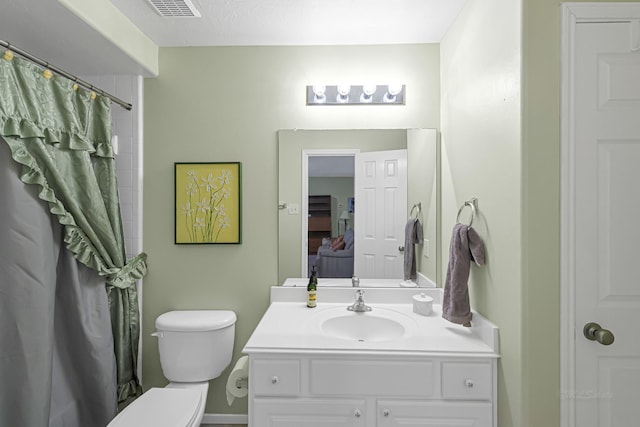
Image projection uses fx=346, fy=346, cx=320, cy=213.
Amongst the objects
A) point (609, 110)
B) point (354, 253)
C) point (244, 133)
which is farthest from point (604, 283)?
point (244, 133)

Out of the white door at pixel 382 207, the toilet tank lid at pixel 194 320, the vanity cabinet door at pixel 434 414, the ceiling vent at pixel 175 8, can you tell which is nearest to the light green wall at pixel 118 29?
the ceiling vent at pixel 175 8

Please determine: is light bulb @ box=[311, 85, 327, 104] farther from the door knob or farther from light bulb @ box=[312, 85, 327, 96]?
the door knob

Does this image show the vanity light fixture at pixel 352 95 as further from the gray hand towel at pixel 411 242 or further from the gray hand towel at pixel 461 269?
the gray hand towel at pixel 461 269

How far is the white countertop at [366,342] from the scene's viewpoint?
1433 mm

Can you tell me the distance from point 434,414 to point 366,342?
382 millimetres

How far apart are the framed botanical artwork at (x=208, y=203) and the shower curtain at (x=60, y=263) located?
33 centimetres

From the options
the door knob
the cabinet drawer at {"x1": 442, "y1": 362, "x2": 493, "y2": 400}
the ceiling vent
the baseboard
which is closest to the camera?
the door knob

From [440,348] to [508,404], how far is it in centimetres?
30

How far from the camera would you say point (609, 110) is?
1.21 m

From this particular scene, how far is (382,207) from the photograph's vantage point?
202cm

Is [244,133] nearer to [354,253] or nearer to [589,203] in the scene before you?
[354,253]

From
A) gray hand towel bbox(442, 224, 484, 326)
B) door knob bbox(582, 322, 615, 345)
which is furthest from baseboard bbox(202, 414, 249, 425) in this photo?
door knob bbox(582, 322, 615, 345)

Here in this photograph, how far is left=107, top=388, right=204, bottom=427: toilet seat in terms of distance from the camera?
1494 mm

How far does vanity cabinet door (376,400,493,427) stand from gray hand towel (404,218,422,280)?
29.7 inches
